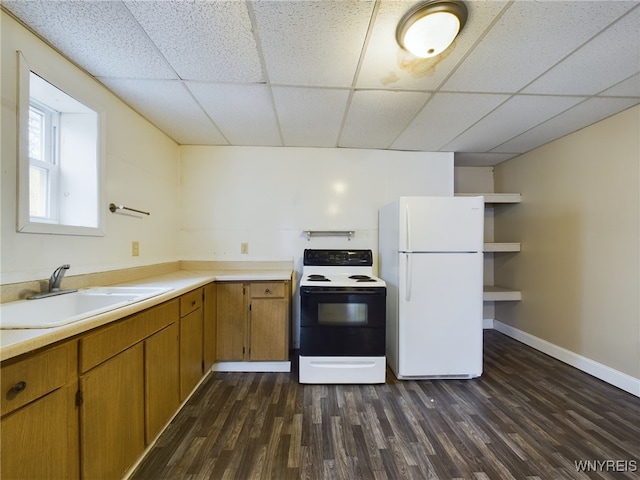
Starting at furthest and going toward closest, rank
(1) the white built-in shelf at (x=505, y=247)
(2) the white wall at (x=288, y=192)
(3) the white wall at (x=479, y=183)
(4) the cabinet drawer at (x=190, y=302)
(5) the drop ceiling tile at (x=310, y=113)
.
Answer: (3) the white wall at (x=479, y=183), (1) the white built-in shelf at (x=505, y=247), (2) the white wall at (x=288, y=192), (5) the drop ceiling tile at (x=310, y=113), (4) the cabinet drawer at (x=190, y=302)

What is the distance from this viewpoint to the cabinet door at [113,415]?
1009mm

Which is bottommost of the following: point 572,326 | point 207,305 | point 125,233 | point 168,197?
point 572,326

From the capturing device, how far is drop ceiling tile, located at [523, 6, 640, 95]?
131 centimetres

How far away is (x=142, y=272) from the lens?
7.11 feet

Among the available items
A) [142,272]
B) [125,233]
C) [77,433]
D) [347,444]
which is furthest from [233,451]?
[125,233]

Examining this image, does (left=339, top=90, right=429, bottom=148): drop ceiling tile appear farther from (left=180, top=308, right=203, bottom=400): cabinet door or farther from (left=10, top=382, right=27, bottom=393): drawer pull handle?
(left=10, top=382, right=27, bottom=393): drawer pull handle

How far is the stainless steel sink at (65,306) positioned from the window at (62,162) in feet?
1.27

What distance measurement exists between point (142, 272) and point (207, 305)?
63cm

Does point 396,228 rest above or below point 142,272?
above

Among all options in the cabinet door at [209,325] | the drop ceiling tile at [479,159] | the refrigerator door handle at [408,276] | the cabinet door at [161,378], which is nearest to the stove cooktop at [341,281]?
the refrigerator door handle at [408,276]

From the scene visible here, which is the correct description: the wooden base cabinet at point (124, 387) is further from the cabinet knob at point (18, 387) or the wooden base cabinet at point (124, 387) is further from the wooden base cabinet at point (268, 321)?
the wooden base cabinet at point (268, 321)

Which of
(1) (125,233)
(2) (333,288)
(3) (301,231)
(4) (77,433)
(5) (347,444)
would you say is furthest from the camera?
(3) (301,231)

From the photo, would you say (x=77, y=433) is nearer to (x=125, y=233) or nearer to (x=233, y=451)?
(x=233, y=451)

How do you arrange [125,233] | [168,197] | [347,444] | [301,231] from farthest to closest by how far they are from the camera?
[301,231], [168,197], [125,233], [347,444]
